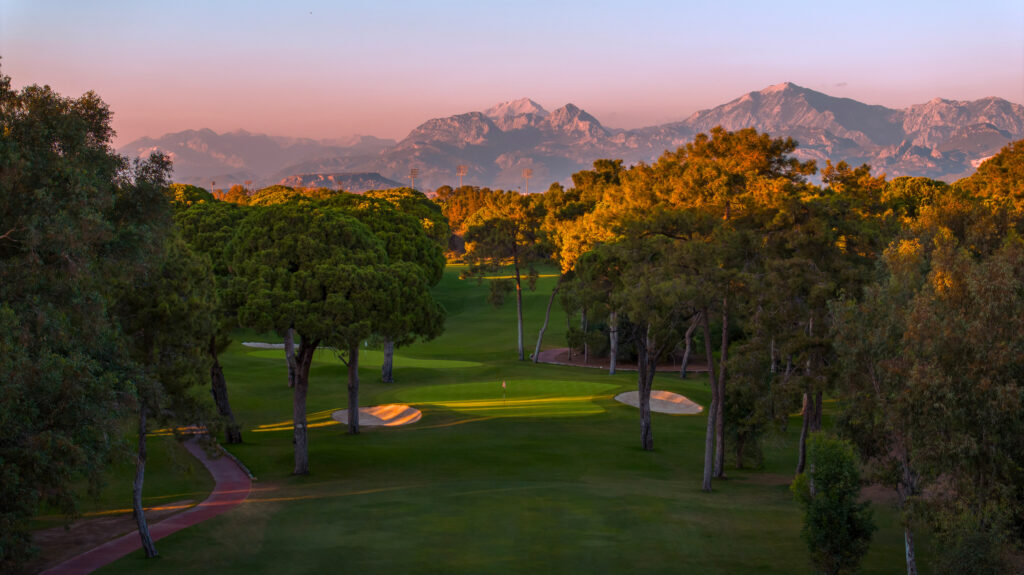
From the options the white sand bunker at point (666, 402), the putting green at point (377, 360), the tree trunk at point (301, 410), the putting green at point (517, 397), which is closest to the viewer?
the tree trunk at point (301, 410)

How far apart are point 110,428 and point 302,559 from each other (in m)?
5.30

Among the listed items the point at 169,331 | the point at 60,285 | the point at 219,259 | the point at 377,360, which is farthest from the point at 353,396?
the point at 377,360

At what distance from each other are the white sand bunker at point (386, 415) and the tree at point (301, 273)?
958cm

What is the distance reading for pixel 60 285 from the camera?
15586 millimetres

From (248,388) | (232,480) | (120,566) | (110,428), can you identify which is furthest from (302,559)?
(248,388)

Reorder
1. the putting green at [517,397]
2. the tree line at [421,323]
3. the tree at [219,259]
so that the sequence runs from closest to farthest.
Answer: the tree line at [421,323], the tree at [219,259], the putting green at [517,397]

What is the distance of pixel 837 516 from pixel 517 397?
89.9 feet

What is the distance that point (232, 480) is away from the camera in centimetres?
2650

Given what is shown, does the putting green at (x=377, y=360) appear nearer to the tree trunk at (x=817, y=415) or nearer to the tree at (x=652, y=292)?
the tree at (x=652, y=292)

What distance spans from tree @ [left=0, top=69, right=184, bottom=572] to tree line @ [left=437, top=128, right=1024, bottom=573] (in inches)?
577

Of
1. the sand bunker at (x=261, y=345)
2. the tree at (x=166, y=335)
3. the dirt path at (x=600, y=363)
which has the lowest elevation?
the dirt path at (x=600, y=363)

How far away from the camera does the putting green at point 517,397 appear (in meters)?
40.2

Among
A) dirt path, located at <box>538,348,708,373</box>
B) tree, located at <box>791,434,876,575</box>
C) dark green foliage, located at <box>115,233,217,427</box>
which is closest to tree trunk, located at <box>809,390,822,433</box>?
tree, located at <box>791,434,876,575</box>

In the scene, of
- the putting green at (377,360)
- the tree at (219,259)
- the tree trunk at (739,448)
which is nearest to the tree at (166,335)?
the tree at (219,259)
